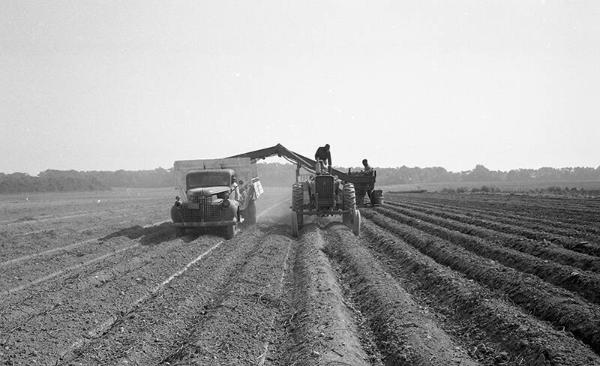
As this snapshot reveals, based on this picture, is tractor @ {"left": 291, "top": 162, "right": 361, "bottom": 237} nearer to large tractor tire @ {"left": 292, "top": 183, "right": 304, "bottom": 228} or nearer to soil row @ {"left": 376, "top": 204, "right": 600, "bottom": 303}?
large tractor tire @ {"left": 292, "top": 183, "right": 304, "bottom": 228}

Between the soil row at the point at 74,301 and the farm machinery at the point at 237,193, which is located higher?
the farm machinery at the point at 237,193

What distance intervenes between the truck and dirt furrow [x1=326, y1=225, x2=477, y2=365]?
639 centimetres

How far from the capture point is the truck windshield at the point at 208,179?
17703mm

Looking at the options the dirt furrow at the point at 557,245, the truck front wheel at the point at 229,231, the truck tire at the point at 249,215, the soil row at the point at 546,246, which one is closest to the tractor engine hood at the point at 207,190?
the truck front wheel at the point at 229,231

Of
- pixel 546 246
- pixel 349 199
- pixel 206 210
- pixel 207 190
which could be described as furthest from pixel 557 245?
pixel 207 190

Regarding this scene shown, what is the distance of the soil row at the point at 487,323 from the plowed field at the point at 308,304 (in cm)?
2

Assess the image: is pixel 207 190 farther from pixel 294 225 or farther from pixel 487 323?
pixel 487 323

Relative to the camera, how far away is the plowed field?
18.7ft

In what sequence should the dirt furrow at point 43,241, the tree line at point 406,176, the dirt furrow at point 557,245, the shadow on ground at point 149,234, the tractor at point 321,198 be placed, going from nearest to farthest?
1. the dirt furrow at point 557,245
2. the dirt furrow at point 43,241
3. the shadow on ground at point 149,234
4. the tractor at point 321,198
5. the tree line at point 406,176

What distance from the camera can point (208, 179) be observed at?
58.2ft

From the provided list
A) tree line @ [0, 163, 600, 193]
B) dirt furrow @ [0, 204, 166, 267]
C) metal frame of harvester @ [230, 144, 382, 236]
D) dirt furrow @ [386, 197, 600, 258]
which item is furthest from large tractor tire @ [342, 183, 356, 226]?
tree line @ [0, 163, 600, 193]

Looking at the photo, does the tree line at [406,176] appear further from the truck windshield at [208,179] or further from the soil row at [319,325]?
the soil row at [319,325]

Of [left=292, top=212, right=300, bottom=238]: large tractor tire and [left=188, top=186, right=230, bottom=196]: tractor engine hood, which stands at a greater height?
[left=188, top=186, right=230, bottom=196]: tractor engine hood

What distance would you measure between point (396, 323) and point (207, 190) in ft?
35.9
